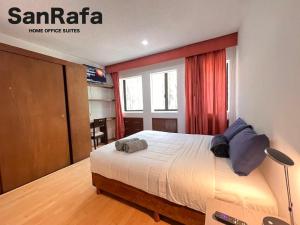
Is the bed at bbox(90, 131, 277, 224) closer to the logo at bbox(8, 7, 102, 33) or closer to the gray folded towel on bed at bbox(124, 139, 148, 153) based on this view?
the gray folded towel on bed at bbox(124, 139, 148, 153)

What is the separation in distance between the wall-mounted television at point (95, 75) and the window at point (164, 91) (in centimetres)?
149

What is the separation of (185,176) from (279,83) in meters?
1.04

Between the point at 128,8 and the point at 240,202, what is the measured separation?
8.00 feet

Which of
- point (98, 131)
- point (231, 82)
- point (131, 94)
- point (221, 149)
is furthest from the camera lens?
point (131, 94)

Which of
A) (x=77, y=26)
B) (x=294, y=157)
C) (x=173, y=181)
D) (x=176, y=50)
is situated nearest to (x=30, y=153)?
(x=77, y=26)

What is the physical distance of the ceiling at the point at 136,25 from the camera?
6.33ft

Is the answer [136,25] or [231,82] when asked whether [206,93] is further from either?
[136,25]

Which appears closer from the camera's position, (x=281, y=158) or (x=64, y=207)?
(x=281, y=158)

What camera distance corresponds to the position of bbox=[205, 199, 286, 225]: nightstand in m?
0.82

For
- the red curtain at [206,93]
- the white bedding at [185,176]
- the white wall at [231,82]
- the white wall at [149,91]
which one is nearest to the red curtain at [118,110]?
the white wall at [149,91]

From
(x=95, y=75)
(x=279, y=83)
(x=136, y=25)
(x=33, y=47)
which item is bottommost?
(x=279, y=83)

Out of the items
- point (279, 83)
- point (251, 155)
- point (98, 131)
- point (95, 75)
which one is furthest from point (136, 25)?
point (98, 131)

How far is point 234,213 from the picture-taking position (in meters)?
0.88

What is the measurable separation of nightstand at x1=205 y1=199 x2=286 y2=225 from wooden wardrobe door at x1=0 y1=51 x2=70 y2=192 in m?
2.66
